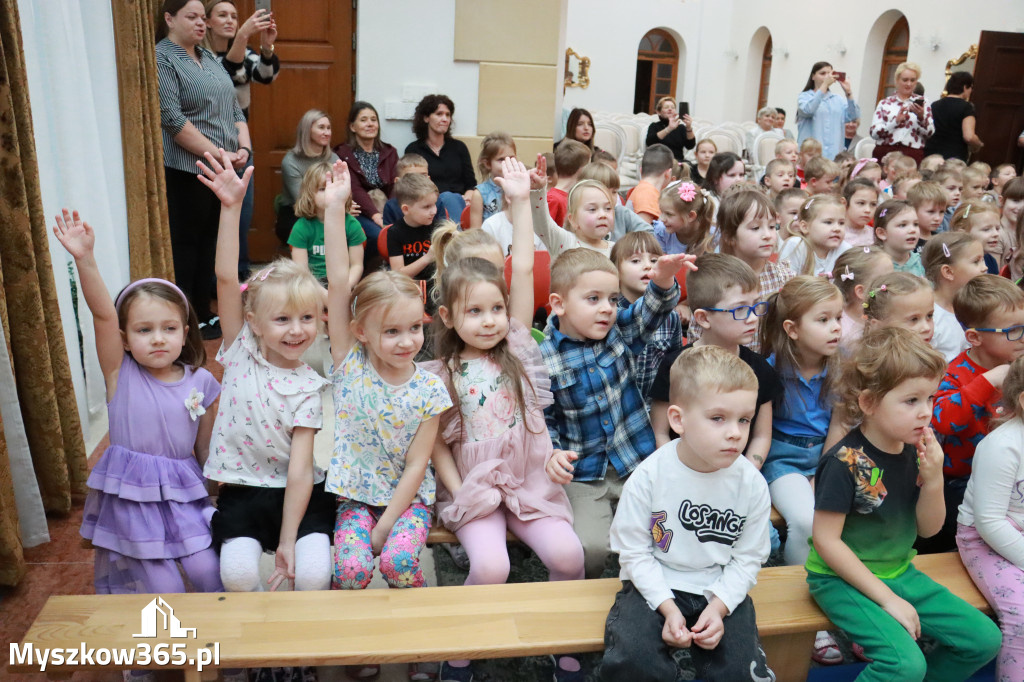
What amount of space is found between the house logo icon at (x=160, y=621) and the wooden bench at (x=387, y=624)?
0.02 m

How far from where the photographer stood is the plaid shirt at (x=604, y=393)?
2596 mm

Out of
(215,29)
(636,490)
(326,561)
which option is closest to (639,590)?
(636,490)

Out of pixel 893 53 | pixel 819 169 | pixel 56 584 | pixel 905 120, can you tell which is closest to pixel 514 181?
pixel 56 584

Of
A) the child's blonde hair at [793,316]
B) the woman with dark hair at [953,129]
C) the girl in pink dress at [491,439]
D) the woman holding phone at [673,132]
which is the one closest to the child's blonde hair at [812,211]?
the child's blonde hair at [793,316]

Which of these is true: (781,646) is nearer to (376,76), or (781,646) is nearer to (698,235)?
(698,235)

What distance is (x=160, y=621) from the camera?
6.21 ft

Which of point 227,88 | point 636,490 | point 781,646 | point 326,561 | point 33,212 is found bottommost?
point 781,646

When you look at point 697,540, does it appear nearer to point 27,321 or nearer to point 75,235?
point 75,235

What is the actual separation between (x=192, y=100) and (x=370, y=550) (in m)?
3.14

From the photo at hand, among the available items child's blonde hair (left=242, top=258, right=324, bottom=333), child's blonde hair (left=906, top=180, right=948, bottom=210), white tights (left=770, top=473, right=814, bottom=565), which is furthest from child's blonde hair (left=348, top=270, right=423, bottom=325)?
child's blonde hair (left=906, top=180, right=948, bottom=210)

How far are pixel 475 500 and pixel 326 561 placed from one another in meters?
0.43

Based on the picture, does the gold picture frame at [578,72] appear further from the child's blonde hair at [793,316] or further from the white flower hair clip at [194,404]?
the white flower hair clip at [194,404]

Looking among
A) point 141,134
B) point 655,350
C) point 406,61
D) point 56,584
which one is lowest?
point 56,584

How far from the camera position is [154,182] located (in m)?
4.01
